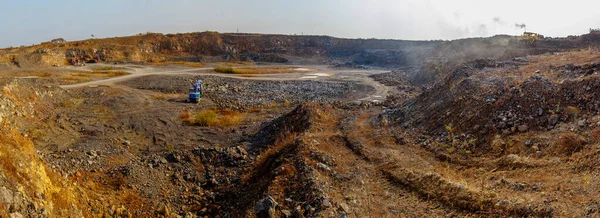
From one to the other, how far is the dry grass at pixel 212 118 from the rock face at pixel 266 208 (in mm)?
11756

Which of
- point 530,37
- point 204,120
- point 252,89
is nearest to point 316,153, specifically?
point 204,120

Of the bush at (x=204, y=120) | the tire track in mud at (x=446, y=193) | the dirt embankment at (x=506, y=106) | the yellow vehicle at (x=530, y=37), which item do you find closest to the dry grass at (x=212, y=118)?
the bush at (x=204, y=120)

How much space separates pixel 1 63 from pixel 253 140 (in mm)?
31491

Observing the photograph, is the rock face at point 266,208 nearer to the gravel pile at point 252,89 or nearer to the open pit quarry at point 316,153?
the open pit quarry at point 316,153

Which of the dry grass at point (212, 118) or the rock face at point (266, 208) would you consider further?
the dry grass at point (212, 118)

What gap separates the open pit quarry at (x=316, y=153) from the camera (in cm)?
743

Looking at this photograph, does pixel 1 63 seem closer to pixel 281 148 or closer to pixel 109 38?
pixel 109 38

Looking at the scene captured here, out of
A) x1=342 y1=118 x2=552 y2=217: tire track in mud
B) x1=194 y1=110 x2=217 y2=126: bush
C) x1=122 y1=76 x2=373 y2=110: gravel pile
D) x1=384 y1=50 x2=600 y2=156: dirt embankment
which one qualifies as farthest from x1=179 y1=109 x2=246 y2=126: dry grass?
x1=342 y1=118 x2=552 y2=217: tire track in mud

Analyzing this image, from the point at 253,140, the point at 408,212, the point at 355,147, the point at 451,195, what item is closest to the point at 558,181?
the point at 451,195

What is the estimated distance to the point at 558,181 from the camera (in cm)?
772

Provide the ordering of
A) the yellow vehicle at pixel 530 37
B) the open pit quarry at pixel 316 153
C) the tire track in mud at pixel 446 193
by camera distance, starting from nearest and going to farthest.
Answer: the tire track in mud at pixel 446 193 < the open pit quarry at pixel 316 153 < the yellow vehicle at pixel 530 37

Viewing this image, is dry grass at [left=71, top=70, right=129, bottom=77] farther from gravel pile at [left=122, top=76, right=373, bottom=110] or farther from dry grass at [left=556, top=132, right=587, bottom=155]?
dry grass at [left=556, top=132, right=587, bottom=155]

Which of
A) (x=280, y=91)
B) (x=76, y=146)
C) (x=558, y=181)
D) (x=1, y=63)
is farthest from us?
(x=1, y=63)

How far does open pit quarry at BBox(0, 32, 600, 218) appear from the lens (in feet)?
24.4
